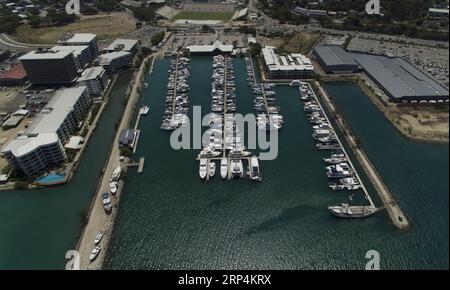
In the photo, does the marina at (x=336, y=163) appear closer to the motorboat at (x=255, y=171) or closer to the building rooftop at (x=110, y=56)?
the motorboat at (x=255, y=171)

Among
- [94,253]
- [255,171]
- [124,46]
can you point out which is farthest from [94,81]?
[94,253]

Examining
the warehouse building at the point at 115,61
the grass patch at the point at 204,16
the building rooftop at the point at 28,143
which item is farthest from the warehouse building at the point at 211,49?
the building rooftop at the point at 28,143

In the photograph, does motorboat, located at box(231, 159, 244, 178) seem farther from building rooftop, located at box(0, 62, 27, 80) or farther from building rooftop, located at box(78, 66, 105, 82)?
building rooftop, located at box(0, 62, 27, 80)

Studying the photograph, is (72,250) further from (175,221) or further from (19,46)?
(19,46)

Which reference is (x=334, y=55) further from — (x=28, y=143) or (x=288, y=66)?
(x=28, y=143)

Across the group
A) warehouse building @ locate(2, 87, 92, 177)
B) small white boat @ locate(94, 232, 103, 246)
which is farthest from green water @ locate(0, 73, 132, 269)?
warehouse building @ locate(2, 87, 92, 177)

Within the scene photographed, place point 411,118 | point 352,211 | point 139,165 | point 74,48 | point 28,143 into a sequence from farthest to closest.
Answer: point 74,48 → point 411,118 → point 139,165 → point 28,143 → point 352,211
